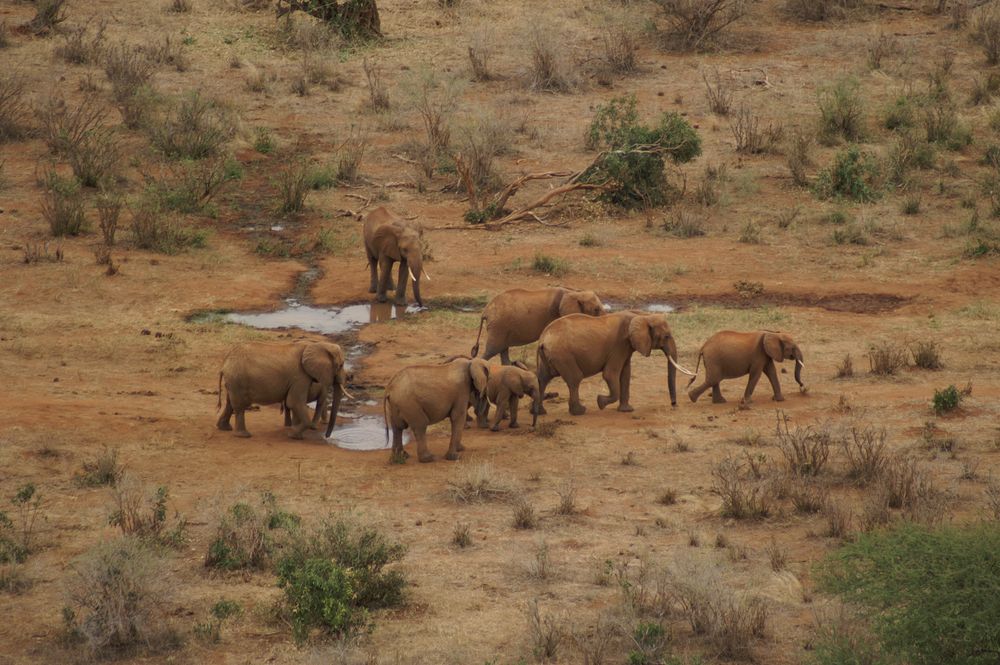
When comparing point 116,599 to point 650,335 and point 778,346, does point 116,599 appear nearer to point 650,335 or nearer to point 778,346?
point 650,335

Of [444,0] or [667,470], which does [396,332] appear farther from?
[444,0]

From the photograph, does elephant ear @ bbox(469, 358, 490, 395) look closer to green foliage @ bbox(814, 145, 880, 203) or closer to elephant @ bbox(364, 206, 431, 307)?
elephant @ bbox(364, 206, 431, 307)

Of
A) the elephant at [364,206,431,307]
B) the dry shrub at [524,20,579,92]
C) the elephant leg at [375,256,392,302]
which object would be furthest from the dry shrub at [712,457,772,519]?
the dry shrub at [524,20,579,92]

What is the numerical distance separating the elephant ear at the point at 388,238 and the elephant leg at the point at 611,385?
15.3 feet

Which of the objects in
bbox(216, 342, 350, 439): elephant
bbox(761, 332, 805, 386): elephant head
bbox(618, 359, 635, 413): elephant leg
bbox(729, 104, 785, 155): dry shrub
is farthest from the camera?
bbox(729, 104, 785, 155): dry shrub

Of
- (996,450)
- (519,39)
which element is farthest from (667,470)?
(519,39)

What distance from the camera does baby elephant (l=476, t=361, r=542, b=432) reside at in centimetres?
1183

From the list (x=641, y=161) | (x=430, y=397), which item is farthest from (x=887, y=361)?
(x=641, y=161)

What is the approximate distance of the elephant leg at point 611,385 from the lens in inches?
505

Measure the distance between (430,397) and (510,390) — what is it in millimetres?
1068

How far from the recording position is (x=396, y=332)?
15555 mm

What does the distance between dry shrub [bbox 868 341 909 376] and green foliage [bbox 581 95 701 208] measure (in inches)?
276

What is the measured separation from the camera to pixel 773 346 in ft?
41.9

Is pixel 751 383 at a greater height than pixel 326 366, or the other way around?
pixel 326 366
